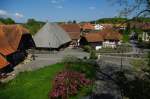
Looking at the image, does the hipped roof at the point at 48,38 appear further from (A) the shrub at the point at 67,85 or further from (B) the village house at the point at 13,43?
(A) the shrub at the point at 67,85

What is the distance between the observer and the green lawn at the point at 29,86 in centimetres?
2378

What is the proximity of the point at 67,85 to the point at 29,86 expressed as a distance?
4.81 m

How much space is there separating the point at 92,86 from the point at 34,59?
2328 centimetres

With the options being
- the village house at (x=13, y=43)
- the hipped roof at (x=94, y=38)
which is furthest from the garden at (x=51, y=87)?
the hipped roof at (x=94, y=38)

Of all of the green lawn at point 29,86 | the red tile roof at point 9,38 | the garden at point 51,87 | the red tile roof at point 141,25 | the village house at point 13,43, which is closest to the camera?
the red tile roof at point 141,25

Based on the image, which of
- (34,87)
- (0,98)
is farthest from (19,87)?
(0,98)

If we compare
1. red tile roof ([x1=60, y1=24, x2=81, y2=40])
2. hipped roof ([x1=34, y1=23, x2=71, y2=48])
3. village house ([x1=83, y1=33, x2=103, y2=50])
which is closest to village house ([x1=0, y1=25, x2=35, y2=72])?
hipped roof ([x1=34, y1=23, x2=71, y2=48])

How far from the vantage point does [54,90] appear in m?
23.9

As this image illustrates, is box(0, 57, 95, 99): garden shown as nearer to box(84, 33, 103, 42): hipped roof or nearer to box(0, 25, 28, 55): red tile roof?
box(0, 25, 28, 55): red tile roof

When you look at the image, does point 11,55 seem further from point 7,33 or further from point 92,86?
point 92,86

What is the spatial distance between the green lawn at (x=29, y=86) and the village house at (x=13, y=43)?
594 cm

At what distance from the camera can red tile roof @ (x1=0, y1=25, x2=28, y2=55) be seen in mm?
37969

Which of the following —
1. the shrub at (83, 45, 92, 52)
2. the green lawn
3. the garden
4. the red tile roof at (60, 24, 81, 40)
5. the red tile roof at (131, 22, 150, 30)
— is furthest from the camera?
the red tile roof at (60, 24, 81, 40)

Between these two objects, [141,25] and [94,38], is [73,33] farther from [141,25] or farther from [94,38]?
[141,25]
